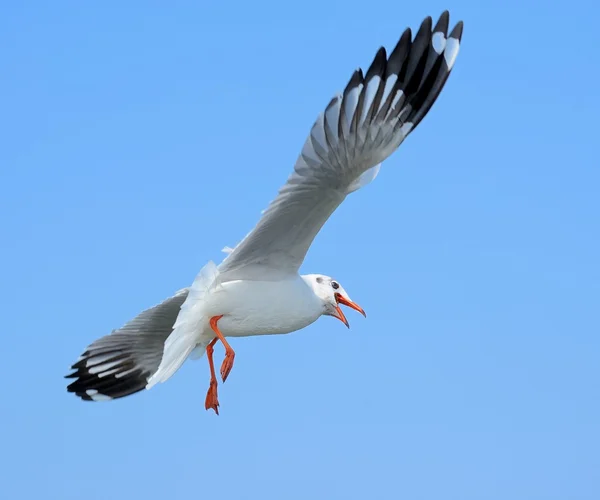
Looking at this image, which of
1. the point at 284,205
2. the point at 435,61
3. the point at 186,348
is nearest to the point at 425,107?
the point at 435,61

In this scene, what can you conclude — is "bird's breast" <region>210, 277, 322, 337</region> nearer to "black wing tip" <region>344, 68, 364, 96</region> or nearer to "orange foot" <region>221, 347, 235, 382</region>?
"orange foot" <region>221, 347, 235, 382</region>

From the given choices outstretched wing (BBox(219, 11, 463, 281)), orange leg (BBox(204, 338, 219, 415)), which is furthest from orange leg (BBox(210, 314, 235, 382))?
outstretched wing (BBox(219, 11, 463, 281))

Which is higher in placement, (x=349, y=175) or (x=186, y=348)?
(x=349, y=175)

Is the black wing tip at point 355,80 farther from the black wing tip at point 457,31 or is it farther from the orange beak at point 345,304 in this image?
the orange beak at point 345,304

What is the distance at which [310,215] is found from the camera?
7246 millimetres

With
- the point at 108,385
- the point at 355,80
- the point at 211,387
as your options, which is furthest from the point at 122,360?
the point at 355,80

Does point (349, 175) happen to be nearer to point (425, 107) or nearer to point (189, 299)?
point (425, 107)

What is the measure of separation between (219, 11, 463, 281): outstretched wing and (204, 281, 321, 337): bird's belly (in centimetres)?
45

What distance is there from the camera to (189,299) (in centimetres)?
740

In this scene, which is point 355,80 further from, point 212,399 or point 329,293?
point 212,399

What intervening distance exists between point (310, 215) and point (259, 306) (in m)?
0.81

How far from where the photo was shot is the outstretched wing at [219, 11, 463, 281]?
271 inches

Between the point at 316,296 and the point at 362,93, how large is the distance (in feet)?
5.63

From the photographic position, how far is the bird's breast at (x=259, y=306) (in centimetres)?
763
